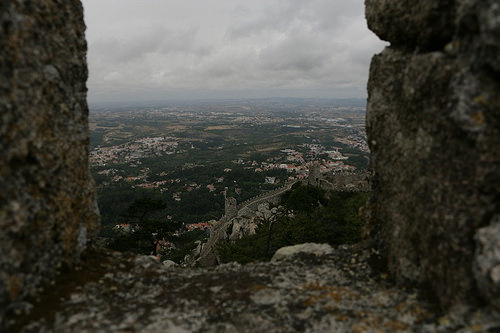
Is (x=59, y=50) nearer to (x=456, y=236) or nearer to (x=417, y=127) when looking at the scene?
(x=417, y=127)

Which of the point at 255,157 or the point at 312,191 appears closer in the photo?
the point at 312,191

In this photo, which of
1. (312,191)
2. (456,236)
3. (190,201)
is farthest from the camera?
(190,201)

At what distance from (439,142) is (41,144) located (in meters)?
5.61

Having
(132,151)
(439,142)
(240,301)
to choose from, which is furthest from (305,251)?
(132,151)

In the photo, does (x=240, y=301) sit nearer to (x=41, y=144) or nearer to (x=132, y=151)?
(x=41, y=144)

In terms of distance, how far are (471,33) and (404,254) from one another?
10.6 feet

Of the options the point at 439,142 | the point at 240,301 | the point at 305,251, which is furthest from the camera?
the point at 305,251

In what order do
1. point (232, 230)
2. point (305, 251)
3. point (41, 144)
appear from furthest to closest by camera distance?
point (232, 230)
point (305, 251)
point (41, 144)

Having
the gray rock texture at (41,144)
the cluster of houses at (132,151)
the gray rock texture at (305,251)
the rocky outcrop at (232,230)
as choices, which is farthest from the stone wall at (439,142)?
the cluster of houses at (132,151)

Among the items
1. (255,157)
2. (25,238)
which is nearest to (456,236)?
(25,238)

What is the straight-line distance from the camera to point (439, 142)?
12.4 feet

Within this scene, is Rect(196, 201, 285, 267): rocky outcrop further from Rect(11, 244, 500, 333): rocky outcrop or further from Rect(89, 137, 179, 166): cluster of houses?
Rect(89, 137, 179, 166): cluster of houses

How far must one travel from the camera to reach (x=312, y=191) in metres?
19.3

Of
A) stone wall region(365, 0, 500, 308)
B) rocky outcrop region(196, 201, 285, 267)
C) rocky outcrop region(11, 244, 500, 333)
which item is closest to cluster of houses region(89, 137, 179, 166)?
rocky outcrop region(196, 201, 285, 267)
